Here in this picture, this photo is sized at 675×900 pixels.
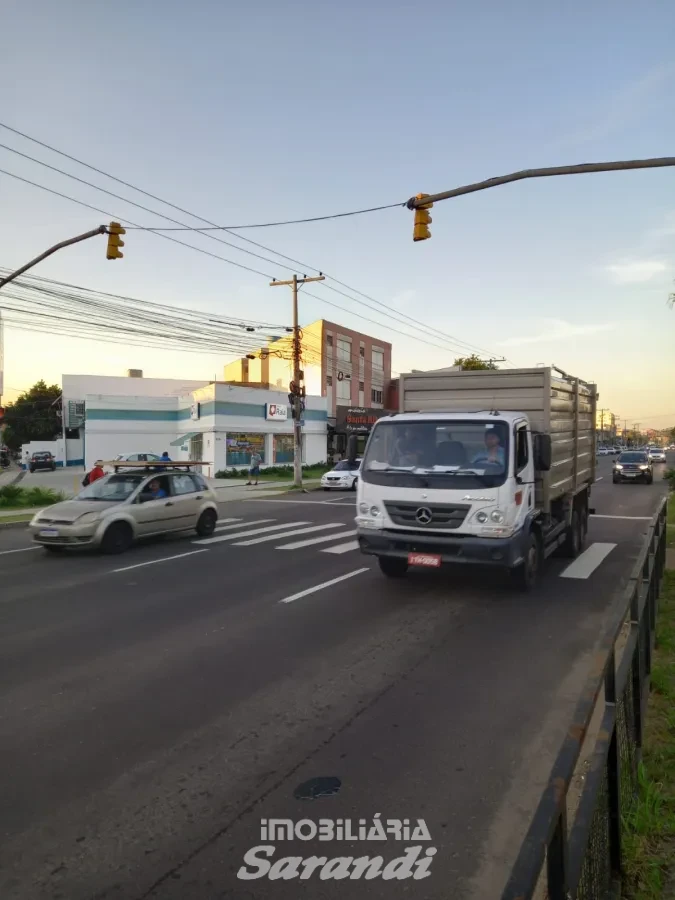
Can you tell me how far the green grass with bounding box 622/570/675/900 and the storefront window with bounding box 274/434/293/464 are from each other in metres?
39.7

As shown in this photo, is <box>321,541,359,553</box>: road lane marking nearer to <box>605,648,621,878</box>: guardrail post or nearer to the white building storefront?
<box>605,648,621,878</box>: guardrail post

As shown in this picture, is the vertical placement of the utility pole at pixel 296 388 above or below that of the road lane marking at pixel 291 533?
above

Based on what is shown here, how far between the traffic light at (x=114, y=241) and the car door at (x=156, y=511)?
4.87m

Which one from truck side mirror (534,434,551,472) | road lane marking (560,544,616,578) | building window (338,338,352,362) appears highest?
building window (338,338,352,362)

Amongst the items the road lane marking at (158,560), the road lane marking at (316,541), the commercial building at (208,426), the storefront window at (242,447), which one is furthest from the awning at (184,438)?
the road lane marking at (158,560)

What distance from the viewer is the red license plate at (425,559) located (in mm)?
8539

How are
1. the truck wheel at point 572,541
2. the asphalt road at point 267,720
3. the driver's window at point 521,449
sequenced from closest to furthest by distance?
the asphalt road at point 267,720, the driver's window at point 521,449, the truck wheel at point 572,541

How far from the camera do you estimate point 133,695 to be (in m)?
5.55

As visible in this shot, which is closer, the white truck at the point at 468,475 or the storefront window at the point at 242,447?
the white truck at the point at 468,475

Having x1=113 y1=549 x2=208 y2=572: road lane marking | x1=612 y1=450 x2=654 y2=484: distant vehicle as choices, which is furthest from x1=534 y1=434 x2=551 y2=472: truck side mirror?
x1=612 y1=450 x2=654 y2=484: distant vehicle

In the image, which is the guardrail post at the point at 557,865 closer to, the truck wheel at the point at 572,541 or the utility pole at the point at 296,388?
the truck wheel at the point at 572,541

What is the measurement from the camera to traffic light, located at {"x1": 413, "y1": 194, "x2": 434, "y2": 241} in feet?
37.3

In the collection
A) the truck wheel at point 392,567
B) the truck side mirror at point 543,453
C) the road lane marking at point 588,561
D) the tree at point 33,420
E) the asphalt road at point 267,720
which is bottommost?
the asphalt road at point 267,720

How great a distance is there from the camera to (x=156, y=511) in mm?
13914
